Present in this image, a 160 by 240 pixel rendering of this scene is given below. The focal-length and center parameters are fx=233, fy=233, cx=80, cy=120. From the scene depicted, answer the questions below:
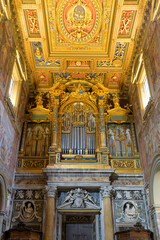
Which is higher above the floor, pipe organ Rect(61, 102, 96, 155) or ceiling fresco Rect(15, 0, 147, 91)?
ceiling fresco Rect(15, 0, 147, 91)

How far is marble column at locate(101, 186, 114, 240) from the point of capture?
10227 mm

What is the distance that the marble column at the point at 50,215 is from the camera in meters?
10.2

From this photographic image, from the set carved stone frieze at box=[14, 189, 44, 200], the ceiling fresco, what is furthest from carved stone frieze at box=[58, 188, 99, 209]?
the ceiling fresco

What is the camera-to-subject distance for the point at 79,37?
12.7 m

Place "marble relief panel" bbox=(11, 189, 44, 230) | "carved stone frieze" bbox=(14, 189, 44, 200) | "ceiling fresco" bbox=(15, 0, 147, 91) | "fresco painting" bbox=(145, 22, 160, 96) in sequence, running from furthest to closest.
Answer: "carved stone frieze" bbox=(14, 189, 44, 200) < "ceiling fresco" bbox=(15, 0, 147, 91) < "marble relief panel" bbox=(11, 189, 44, 230) < "fresco painting" bbox=(145, 22, 160, 96)

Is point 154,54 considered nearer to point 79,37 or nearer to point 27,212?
point 79,37

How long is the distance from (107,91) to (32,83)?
4710mm

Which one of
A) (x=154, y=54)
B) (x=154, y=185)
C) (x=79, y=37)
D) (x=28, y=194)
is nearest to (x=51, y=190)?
(x=28, y=194)

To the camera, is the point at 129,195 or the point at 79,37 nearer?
the point at 129,195

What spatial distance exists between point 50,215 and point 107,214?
8.53 ft

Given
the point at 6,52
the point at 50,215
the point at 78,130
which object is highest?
the point at 6,52

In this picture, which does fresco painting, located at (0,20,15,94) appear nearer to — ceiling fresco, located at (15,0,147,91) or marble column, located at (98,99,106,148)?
ceiling fresco, located at (15,0,147,91)

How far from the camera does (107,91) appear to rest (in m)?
14.5

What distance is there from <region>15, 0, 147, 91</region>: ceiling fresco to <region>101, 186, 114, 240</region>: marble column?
7.03 meters
